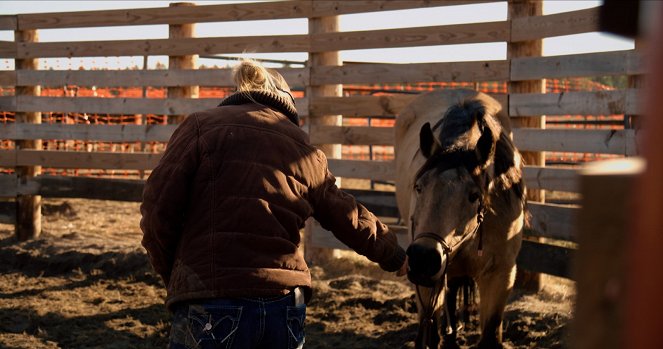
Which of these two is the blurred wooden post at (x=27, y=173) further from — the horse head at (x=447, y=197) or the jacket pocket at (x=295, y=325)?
the jacket pocket at (x=295, y=325)

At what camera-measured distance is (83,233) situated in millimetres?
9797

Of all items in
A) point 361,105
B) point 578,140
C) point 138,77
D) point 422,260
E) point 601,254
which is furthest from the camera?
point 138,77

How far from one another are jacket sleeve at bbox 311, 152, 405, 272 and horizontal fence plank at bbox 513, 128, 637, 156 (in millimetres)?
2971

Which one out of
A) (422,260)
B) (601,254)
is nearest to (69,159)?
(422,260)

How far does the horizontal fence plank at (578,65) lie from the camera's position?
6027 mm

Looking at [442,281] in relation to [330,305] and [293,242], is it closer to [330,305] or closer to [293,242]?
[293,242]

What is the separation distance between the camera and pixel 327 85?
28.3ft

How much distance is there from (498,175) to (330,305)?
2489 millimetres

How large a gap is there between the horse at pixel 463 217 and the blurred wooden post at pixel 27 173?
550cm

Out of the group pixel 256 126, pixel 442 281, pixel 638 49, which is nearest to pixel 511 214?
pixel 442 281

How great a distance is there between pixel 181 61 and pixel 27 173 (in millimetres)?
2341

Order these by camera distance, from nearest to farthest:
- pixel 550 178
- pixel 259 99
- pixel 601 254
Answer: pixel 601 254 < pixel 259 99 < pixel 550 178

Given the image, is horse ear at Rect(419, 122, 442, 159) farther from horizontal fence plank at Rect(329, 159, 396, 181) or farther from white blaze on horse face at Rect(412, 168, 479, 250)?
horizontal fence plank at Rect(329, 159, 396, 181)

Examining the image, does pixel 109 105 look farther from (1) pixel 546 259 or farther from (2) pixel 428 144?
(2) pixel 428 144
